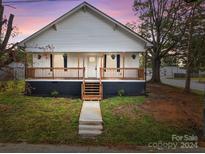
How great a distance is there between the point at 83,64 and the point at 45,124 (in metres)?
11.7

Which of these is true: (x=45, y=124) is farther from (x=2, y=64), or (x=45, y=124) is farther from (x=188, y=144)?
(x=188, y=144)

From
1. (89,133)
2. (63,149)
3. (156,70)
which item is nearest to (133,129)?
(89,133)

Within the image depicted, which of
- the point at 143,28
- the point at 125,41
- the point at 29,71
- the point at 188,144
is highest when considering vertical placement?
the point at 143,28

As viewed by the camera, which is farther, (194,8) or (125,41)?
(194,8)

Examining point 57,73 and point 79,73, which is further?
point 57,73

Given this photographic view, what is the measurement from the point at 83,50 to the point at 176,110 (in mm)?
9612

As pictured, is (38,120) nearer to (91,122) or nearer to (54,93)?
(91,122)

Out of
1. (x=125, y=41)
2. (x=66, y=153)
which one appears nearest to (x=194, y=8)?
(x=125, y=41)

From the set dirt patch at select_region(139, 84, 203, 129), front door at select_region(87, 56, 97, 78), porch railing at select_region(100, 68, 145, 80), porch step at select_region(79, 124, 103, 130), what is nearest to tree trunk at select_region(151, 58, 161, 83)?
porch railing at select_region(100, 68, 145, 80)

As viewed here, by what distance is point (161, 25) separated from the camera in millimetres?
36562

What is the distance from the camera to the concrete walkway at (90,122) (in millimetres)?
14308

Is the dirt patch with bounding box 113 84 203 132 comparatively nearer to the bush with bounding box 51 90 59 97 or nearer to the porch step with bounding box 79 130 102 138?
the porch step with bounding box 79 130 102 138

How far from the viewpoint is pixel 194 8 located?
1162 inches

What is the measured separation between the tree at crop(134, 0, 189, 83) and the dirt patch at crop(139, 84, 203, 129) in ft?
43.1
